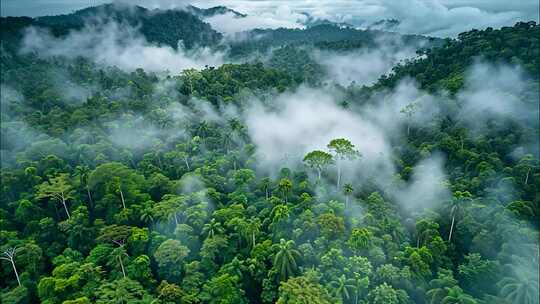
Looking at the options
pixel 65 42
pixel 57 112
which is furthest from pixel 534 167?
pixel 65 42

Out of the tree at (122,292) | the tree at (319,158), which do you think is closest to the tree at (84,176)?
the tree at (122,292)

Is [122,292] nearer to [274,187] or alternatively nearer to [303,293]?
[303,293]

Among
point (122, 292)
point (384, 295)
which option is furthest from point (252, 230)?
point (384, 295)

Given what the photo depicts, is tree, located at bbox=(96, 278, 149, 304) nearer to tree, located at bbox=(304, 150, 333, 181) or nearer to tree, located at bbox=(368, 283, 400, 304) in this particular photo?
tree, located at bbox=(368, 283, 400, 304)

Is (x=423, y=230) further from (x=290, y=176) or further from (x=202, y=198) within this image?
(x=202, y=198)

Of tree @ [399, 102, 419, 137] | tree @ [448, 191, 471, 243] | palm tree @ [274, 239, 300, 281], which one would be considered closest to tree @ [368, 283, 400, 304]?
palm tree @ [274, 239, 300, 281]

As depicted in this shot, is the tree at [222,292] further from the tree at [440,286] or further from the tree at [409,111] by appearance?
the tree at [409,111]
